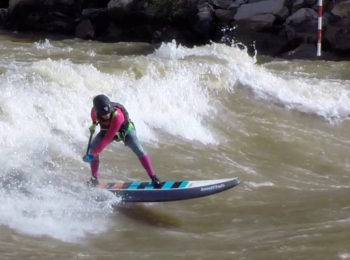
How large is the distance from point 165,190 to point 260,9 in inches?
371

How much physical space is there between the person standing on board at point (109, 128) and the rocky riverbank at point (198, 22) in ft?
27.3

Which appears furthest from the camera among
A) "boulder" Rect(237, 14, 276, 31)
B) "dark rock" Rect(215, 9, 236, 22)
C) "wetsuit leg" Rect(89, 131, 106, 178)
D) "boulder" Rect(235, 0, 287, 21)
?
"dark rock" Rect(215, 9, 236, 22)

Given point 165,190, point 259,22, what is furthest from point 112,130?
point 259,22

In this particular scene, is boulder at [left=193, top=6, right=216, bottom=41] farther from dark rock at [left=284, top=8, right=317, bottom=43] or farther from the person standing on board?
the person standing on board

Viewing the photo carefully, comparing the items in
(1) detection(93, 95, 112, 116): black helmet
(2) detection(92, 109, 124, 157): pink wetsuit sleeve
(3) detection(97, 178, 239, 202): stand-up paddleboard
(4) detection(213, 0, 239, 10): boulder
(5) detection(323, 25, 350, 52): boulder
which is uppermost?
(4) detection(213, 0, 239, 10): boulder

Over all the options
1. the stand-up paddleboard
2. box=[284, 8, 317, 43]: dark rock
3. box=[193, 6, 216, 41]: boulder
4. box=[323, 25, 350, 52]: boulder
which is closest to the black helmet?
the stand-up paddleboard

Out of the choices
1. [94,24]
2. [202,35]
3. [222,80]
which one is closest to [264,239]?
[222,80]

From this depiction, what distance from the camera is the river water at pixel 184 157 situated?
5461 mm

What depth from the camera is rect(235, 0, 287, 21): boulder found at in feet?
49.6

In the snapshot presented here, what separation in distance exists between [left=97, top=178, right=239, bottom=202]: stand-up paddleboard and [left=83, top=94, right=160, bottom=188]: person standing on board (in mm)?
75

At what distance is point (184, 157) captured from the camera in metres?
8.05

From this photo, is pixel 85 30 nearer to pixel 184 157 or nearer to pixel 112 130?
pixel 184 157

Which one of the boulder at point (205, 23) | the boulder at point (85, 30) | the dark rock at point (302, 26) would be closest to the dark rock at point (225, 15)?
the boulder at point (205, 23)

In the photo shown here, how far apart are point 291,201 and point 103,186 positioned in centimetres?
160
